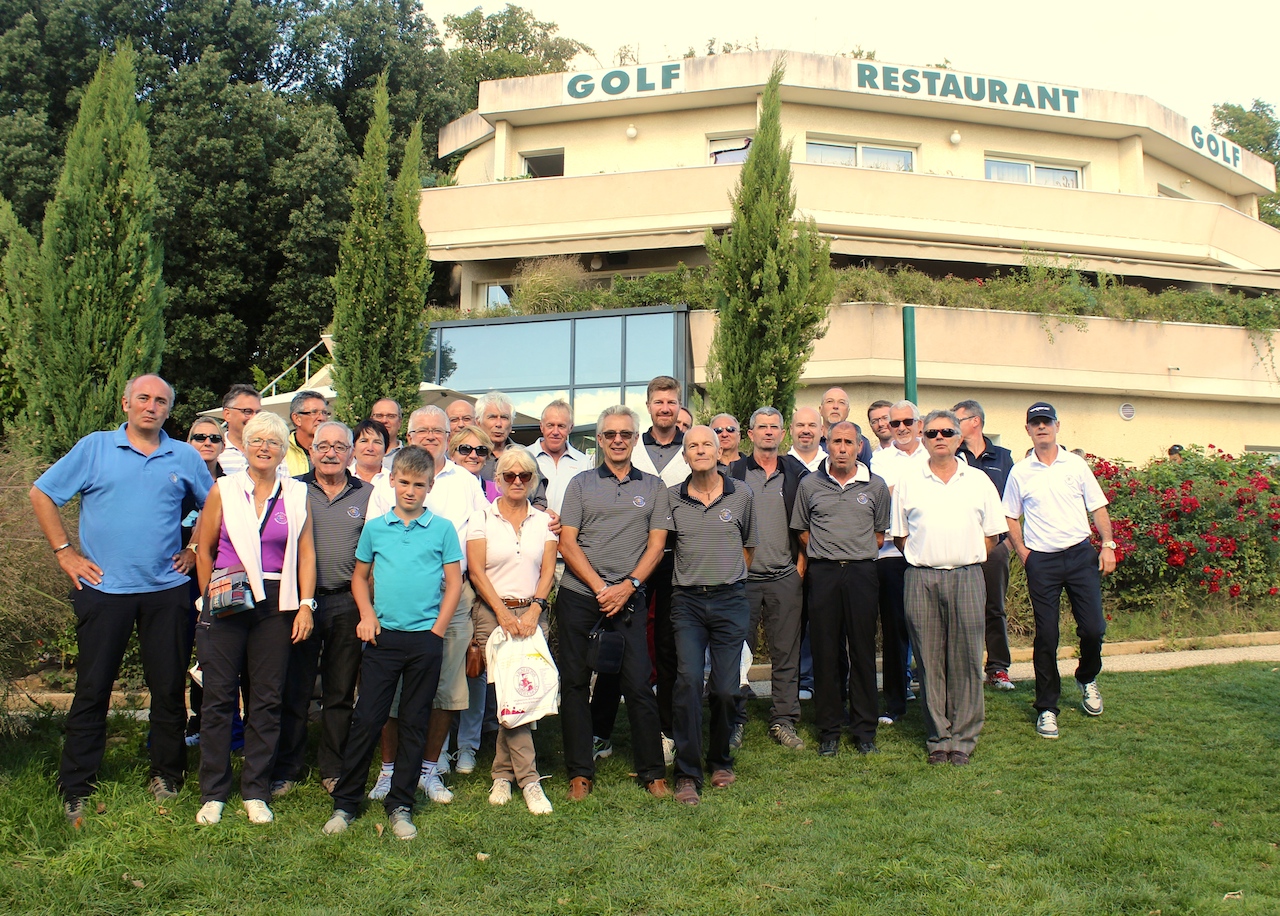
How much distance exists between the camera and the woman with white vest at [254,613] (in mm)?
4910

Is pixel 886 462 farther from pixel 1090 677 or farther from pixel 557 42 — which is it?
pixel 557 42

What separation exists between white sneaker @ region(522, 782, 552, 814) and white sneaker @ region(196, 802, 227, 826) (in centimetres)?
153

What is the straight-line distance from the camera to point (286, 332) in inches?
875

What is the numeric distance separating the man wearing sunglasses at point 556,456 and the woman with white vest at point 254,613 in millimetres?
1718

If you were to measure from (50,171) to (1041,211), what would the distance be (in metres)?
20.2

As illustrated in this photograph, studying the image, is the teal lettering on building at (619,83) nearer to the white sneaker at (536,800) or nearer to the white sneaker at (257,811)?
the white sneaker at (536,800)

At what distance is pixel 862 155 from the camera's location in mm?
19719

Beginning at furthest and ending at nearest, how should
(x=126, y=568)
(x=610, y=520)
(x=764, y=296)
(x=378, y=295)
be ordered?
(x=378, y=295) < (x=764, y=296) < (x=610, y=520) < (x=126, y=568)

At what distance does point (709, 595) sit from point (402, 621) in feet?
5.67

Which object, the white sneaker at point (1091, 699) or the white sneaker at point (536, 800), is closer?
the white sneaker at point (536, 800)

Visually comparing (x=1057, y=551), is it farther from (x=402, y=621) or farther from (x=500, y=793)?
(x=402, y=621)

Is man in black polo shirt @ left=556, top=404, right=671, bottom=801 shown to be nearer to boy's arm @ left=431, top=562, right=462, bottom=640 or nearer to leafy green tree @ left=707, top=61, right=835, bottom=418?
boy's arm @ left=431, top=562, right=462, bottom=640

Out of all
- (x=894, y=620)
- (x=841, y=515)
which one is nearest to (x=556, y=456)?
(x=841, y=515)

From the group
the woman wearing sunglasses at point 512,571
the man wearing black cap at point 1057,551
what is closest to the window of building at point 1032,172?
the man wearing black cap at point 1057,551
